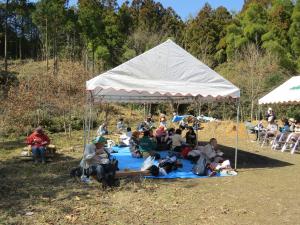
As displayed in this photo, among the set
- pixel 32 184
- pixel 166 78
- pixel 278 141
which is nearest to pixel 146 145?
pixel 166 78

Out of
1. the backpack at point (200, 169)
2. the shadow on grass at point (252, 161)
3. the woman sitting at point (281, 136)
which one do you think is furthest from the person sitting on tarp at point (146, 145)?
the woman sitting at point (281, 136)

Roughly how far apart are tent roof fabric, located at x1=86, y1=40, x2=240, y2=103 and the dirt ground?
6.71 ft

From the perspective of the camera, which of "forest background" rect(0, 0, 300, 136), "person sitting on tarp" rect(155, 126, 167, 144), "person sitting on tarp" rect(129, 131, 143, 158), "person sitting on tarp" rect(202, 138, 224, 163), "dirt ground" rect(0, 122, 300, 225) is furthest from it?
"forest background" rect(0, 0, 300, 136)

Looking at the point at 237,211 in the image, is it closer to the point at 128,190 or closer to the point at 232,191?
the point at 232,191

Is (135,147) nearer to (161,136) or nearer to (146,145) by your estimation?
(146,145)

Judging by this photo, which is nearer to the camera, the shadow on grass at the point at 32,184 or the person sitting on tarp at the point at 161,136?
the shadow on grass at the point at 32,184

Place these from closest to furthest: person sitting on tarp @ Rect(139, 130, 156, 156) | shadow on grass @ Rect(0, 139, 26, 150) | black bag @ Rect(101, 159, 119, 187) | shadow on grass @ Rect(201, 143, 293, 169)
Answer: black bag @ Rect(101, 159, 119, 187) → shadow on grass @ Rect(201, 143, 293, 169) → person sitting on tarp @ Rect(139, 130, 156, 156) → shadow on grass @ Rect(0, 139, 26, 150)

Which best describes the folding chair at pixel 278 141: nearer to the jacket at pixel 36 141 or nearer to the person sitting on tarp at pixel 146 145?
the person sitting on tarp at pixel 146 145

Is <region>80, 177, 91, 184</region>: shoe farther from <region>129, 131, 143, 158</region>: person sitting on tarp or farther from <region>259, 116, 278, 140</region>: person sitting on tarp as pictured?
<region>259, 116, 278, 140</region>: person sitting on tarp

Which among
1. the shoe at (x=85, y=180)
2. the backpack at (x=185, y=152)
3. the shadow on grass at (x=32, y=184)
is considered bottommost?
the shadow on grass at (x=32, y=184)

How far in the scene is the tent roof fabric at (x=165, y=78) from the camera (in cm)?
920

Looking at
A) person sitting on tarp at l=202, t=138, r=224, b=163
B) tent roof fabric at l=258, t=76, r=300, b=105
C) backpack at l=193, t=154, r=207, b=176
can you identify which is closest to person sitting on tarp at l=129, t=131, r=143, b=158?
person sitting on tarp at l=202, t=138, r=224, b=163

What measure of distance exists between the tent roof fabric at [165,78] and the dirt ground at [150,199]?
205 cm

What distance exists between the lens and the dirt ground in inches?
227
